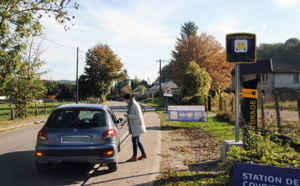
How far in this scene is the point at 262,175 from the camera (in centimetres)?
369

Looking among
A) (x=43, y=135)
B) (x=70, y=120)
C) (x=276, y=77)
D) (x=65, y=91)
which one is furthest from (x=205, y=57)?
(x=65, y=91)

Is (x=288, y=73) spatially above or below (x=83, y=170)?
above

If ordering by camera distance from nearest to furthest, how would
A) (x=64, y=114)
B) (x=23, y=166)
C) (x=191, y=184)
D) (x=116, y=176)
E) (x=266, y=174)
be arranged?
(x=266, y=174), (x=191, y=184), (x=116, y=176), (x=64, y=114), (x=23, y=166)

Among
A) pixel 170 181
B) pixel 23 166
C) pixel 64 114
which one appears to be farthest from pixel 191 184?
pixel 23 166

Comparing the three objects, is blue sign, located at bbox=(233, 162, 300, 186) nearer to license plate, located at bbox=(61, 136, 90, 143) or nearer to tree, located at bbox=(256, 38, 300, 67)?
license plate, located at bbox=(61, 136, 90, 143)

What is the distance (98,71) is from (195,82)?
68.4 feet

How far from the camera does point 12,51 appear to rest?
13.0 metres

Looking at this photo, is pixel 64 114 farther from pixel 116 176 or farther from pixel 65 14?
pixel 65 14

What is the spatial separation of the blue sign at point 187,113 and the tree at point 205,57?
24.6m

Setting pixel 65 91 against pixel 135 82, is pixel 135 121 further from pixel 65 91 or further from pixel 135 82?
pixel 135 82

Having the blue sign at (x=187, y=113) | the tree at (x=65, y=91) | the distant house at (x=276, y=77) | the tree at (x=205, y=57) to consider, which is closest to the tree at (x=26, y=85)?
the blue sign at (x=187, y=113)

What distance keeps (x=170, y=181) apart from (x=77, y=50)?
107ft

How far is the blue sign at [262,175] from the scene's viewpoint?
3.54 meters

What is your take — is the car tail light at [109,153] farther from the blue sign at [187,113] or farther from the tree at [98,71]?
the tree at [98,71]
